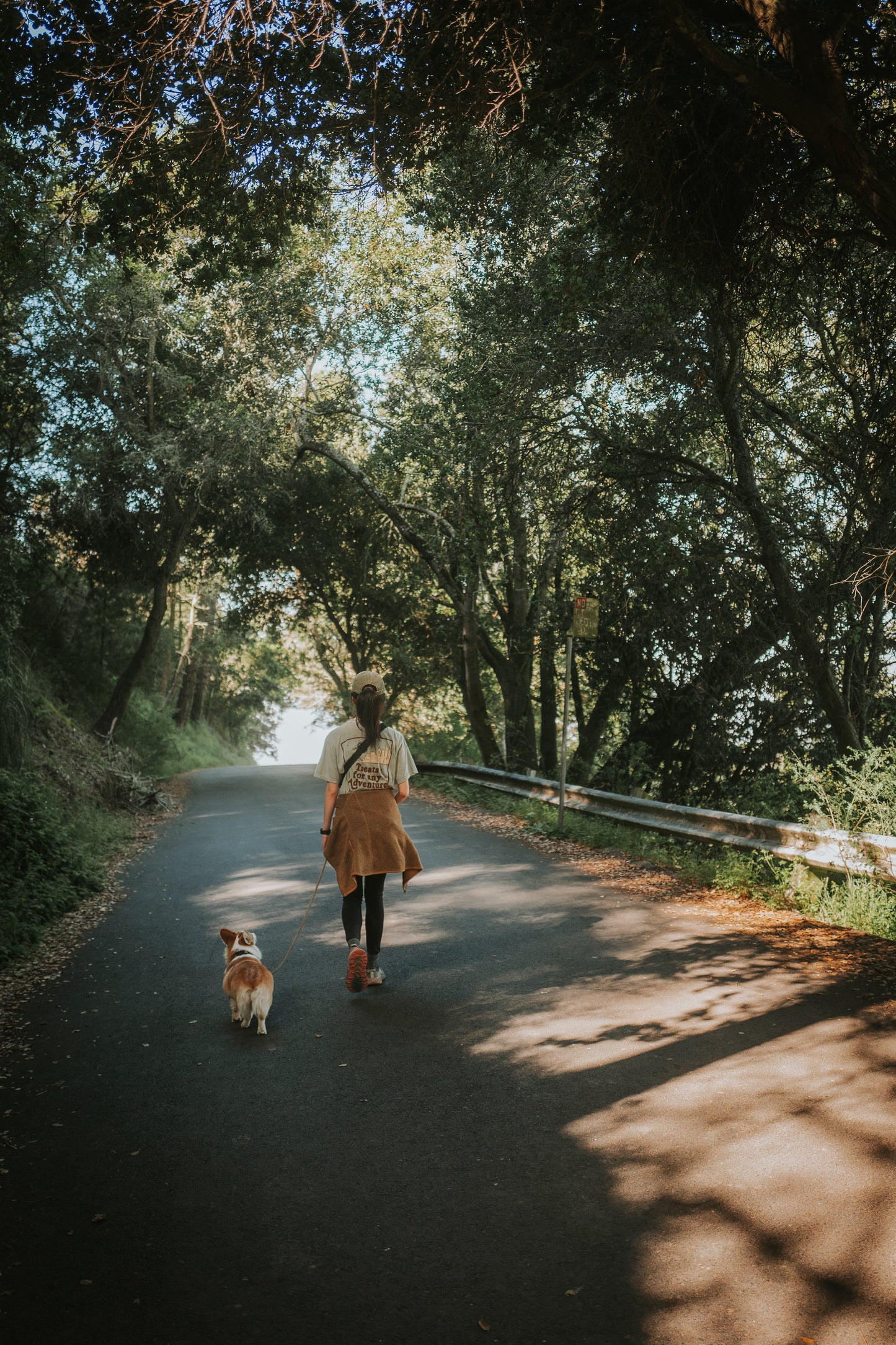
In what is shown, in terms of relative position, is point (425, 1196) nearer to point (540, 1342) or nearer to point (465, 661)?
point (540, 1342)

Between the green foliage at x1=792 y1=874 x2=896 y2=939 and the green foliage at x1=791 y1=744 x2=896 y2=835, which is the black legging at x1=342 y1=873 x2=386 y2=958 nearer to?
the green foliage at x1=792 y1=874 x2=896 y2=939

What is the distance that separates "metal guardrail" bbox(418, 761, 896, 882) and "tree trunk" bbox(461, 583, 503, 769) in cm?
679

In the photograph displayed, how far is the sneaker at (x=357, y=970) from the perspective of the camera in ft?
21.3

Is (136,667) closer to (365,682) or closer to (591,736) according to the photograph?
(591,736)

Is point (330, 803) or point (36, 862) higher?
point (330, 803)

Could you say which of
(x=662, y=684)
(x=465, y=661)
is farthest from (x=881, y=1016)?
(x=465, y=661)

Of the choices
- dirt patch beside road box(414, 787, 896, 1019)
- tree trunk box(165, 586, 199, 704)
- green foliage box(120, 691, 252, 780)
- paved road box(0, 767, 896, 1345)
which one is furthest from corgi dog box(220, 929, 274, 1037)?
tree trunk box(165, 586, 199, 704)

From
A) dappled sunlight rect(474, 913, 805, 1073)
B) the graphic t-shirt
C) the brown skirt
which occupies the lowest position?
dappled sunlight rect(474, 913, 805, 1073)

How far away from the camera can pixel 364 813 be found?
678cm

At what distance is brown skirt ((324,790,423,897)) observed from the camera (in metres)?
6.67

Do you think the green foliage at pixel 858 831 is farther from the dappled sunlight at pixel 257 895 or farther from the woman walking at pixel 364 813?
the dappled sunlight at pixel 257 895

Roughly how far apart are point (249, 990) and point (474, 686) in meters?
18.2

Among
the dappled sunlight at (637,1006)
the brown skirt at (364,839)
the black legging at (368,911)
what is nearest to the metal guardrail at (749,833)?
the dappled sunlight at (637,1006)

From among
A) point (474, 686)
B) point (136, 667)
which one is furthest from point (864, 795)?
point (136, 667)
